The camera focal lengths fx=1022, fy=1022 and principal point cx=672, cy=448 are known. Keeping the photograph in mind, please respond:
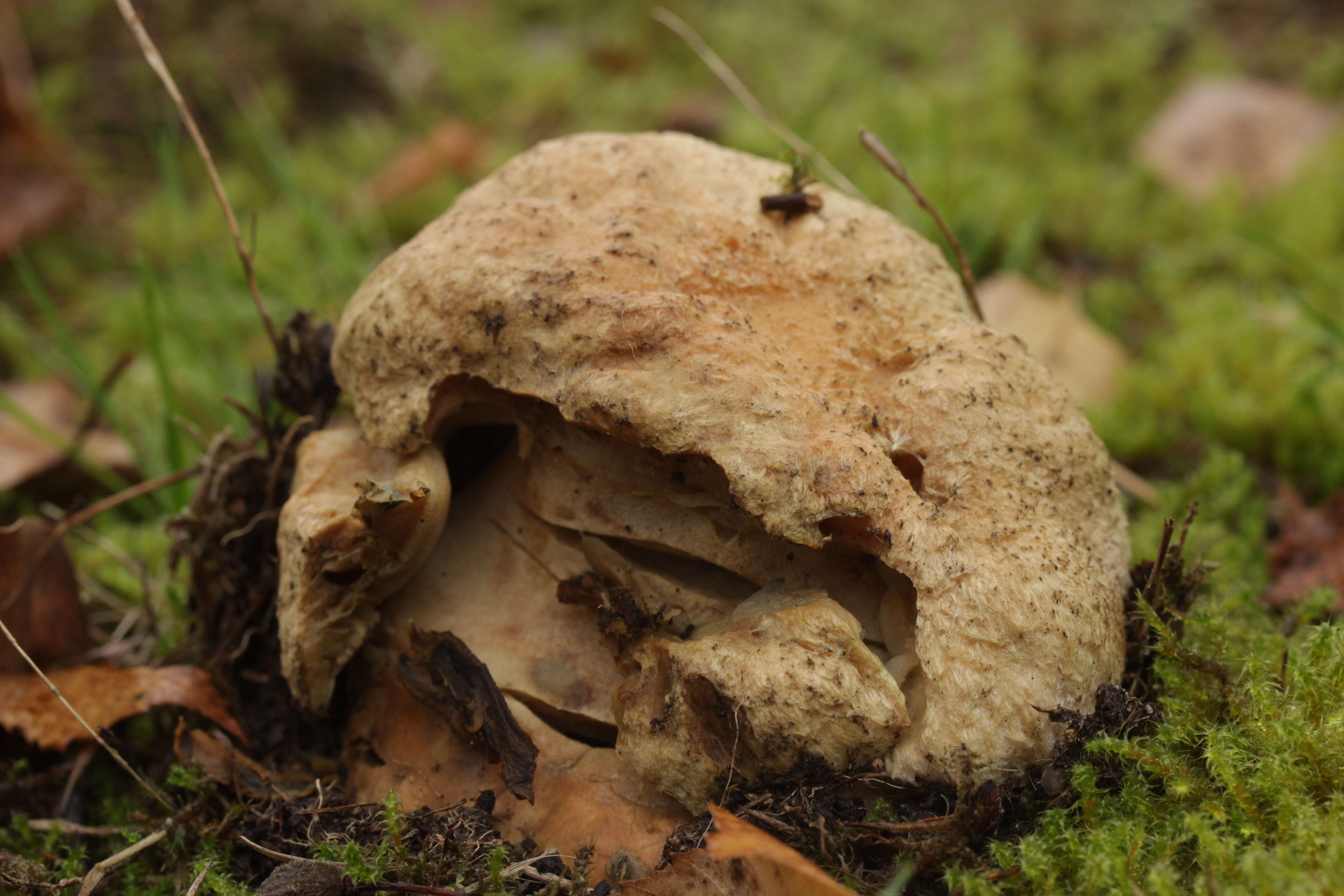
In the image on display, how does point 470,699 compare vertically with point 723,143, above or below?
below

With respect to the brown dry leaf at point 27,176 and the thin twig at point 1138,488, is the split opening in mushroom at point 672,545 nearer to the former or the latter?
the thin twig at point 1138,488

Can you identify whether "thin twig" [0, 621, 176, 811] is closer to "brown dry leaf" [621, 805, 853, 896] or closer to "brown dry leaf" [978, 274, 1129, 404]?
"brown dry leaf" [621, 805, 853, 896]

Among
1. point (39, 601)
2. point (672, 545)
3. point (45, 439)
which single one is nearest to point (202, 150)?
point (39, 601)

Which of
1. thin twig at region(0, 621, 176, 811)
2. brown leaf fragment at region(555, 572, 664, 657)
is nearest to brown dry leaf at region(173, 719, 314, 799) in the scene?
thin twig at region(0, 621, 176, 811)

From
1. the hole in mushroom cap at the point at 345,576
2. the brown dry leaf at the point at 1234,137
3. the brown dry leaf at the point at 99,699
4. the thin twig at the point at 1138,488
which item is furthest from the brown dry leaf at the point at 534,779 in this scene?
the brown dry leaf at the point at 1234,137

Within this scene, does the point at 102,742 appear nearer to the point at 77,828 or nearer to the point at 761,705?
the point at 77,828

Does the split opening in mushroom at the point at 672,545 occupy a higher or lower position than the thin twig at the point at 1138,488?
higher
